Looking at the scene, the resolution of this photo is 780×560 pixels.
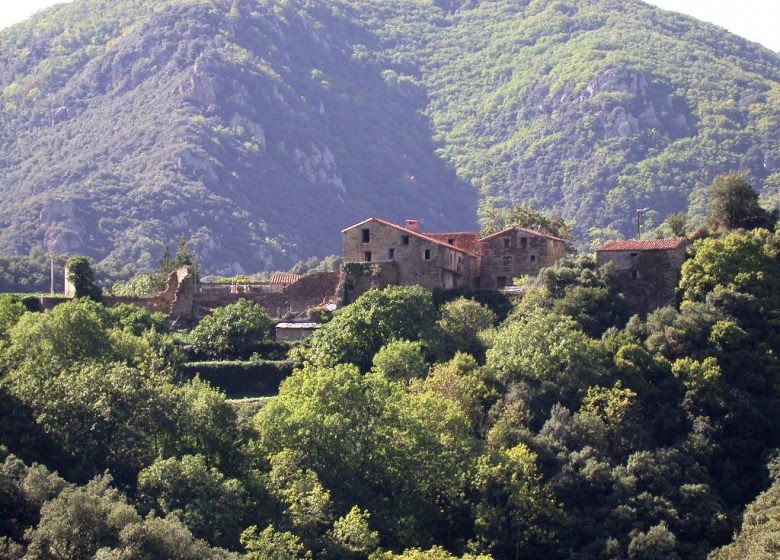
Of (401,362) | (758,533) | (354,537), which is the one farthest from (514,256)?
(354,537)

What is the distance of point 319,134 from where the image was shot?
595 feet

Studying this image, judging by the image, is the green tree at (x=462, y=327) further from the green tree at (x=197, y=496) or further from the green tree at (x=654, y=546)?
the green tree at (x=197, y=496)

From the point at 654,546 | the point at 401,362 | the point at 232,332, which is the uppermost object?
the point at 401,362

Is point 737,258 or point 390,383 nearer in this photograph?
point 390,383

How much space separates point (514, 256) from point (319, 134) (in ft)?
356

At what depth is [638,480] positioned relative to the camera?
56000 mm

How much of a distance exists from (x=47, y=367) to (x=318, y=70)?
14481cm

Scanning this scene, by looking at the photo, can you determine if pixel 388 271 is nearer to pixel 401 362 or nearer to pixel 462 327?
pixel 462 327

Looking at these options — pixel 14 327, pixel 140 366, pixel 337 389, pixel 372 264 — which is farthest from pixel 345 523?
pixel 372 264

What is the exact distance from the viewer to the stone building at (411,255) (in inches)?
2847

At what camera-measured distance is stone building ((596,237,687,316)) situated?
219 feet

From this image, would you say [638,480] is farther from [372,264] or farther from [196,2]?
[196,2]

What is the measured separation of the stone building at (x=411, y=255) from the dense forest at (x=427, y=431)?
4.28m

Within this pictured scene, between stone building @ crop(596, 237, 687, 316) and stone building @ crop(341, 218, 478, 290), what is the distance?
8.08 meters
